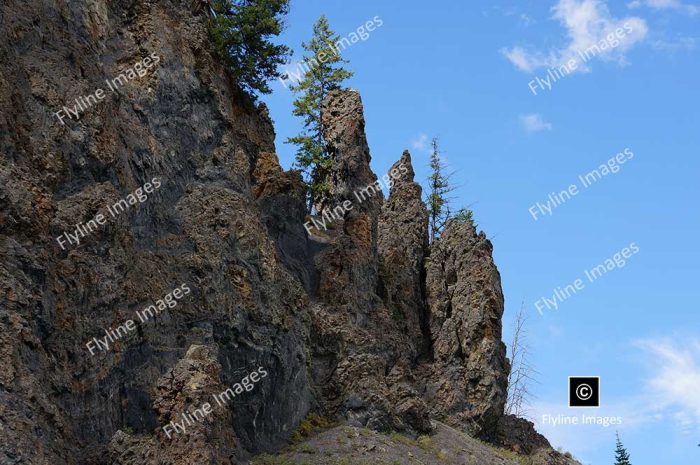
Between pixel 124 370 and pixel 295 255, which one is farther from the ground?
pixel 295 255

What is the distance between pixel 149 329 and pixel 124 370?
2.28 meters

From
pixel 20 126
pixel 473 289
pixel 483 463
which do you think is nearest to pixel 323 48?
pixel 473 289

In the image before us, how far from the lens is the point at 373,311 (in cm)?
4719

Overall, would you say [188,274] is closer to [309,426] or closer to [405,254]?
[309,426]

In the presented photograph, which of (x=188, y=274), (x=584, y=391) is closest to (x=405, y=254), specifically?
(x=584, y=391)

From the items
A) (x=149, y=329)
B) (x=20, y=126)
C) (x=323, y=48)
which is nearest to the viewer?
(x=20, y=126)

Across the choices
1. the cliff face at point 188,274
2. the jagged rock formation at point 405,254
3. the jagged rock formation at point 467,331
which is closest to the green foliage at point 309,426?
the cliff face at point 188,274

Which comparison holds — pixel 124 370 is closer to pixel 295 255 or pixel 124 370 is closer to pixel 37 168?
pixel 37 168

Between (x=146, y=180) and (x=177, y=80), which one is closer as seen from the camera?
(x=146, y=180)

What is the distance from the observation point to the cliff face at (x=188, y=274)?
26031mm

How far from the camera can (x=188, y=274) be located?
34.6 meters

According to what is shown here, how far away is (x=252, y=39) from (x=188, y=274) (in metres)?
20.3

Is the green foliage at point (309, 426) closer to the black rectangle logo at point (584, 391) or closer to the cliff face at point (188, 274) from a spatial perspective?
the cliff face at point (188, 274)

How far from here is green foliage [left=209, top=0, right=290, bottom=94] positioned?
4919 cm
